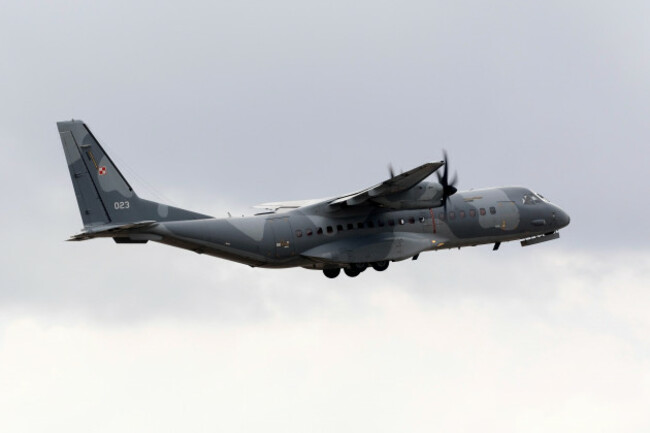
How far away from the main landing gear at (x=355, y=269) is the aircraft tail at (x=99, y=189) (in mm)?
7718

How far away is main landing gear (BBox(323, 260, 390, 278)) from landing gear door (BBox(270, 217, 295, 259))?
346 cm

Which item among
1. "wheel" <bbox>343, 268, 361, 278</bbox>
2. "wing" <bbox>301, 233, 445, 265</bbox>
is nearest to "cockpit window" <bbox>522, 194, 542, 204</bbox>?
"wing" <bbox>301, 233, 445, 265</bbox>

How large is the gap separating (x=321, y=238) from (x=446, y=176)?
6127mm

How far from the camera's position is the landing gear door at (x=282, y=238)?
60.0 metres

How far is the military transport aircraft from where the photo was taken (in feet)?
192

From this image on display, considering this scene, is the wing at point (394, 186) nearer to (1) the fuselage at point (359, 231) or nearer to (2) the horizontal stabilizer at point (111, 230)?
(1) the fuselage at point (359, 231)

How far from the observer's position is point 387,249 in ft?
203

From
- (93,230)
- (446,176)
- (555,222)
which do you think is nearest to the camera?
(93,230)

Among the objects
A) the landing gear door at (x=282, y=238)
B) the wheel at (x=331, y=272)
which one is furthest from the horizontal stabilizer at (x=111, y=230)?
the wheel at (x=331, y=272)

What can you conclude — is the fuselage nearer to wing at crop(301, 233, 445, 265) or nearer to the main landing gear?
wing at crop(301, 233, 445, 265)

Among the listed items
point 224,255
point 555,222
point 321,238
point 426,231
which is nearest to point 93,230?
point 224,255

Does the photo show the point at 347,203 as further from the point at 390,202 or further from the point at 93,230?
the point at 93,230

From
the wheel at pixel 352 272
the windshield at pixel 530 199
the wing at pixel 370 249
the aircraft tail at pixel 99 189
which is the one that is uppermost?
the aircraft tail at pixel 99 189

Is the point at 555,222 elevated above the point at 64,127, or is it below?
below
